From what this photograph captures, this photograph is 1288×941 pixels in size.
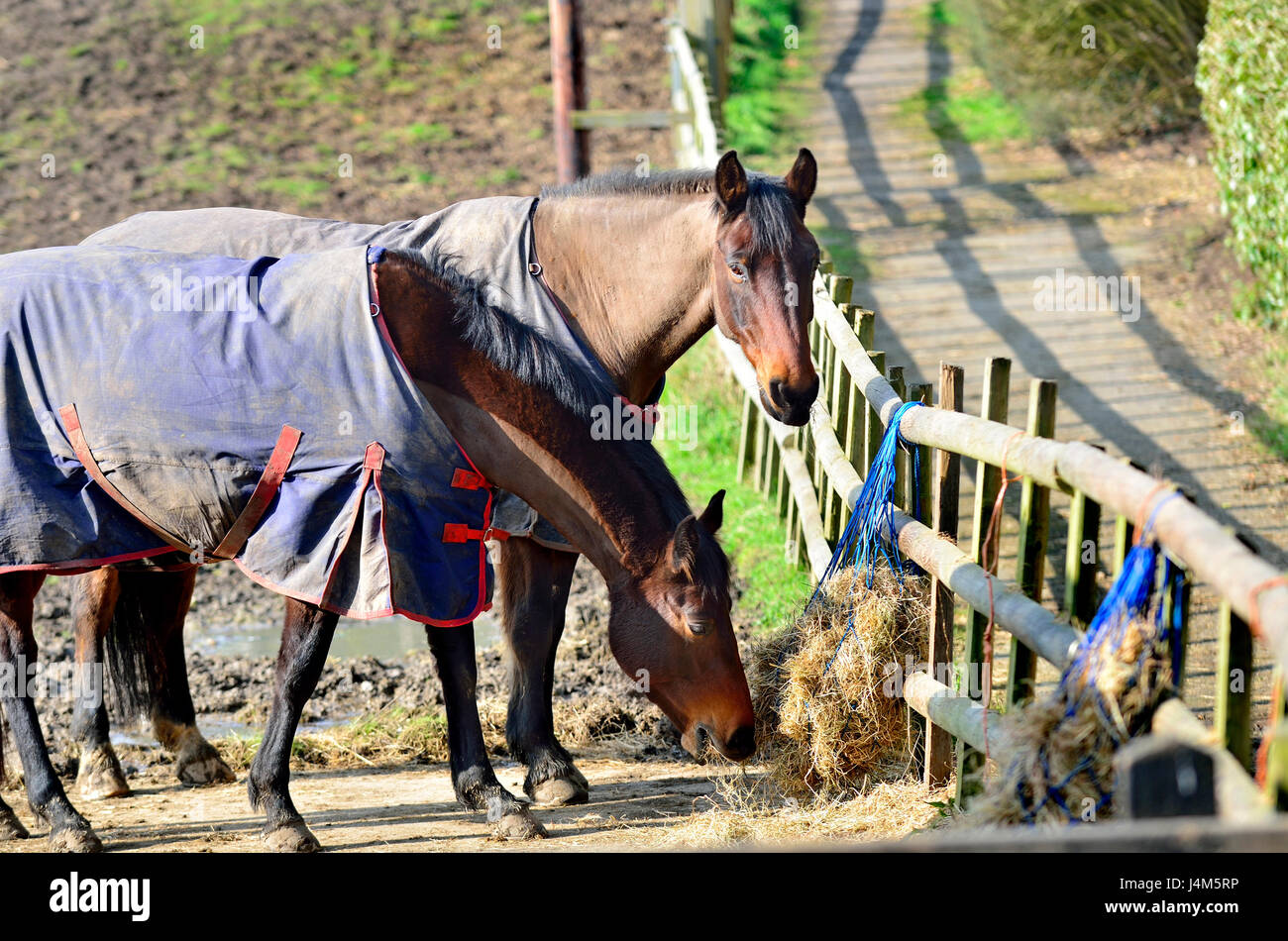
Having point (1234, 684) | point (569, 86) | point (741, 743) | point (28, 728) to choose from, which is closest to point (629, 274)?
point (741, 743)

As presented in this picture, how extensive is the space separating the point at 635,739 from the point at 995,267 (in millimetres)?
6429

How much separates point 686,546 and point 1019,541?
3.14ft

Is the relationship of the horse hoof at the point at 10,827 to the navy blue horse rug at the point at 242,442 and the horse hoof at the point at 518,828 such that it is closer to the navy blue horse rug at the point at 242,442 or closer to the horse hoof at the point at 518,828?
the navy blue horse rug at the point at 242,442

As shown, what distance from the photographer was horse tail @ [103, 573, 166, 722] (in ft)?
16.6

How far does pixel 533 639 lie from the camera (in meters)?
4.63

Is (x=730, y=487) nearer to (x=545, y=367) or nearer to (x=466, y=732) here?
(x=466, y=732)

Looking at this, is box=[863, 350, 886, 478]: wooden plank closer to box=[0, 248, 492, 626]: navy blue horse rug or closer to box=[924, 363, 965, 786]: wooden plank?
box=[924, 363, 965, 786]: wooden plank

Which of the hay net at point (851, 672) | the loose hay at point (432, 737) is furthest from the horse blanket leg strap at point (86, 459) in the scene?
the hay net at point (851, 672)

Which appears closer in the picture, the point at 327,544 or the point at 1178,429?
the point at 327,544

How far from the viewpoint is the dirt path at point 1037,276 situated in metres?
7.10

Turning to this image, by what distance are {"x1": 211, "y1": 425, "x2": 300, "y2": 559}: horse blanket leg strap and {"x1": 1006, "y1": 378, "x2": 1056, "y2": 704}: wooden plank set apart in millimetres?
2187

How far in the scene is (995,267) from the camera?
10203 millimetres
